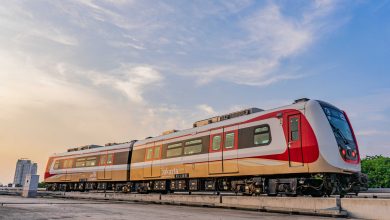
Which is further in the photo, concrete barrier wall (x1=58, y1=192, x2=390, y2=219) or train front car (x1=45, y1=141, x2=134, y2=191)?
train front car (x1=45, y1=141, x2=134, y2=191)

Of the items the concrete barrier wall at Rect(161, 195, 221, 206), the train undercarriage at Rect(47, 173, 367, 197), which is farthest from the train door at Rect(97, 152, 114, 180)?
the concrete barrier wall at Rect(161, 195, 221, 206)

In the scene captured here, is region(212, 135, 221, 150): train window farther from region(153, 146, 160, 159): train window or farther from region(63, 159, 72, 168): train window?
region(63, 159, 72, 168): train window

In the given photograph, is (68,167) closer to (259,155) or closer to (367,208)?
(259,155)

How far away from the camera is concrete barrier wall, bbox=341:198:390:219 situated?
34.8ft

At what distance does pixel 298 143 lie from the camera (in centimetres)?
1400

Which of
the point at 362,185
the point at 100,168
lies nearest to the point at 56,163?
the point at 100,168

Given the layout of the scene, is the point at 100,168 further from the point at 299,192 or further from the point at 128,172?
the point at 299,192

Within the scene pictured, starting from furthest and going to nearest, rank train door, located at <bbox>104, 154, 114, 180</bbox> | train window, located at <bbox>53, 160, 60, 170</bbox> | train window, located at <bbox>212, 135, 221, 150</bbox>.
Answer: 1. train window, located at <bbox>53, 160, 60, 170</bbox>
2. train door, located at <bbox>104, 154, 114, 180</bbox>
3. train window, located at <bbox>212, 135, 221, 150</bbox>

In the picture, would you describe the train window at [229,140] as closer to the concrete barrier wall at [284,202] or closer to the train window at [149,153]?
the concrete barrier wall at [284,202]

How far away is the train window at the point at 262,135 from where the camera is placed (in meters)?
15.4

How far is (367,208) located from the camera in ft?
36.3

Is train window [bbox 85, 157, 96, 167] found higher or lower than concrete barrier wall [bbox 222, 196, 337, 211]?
higher

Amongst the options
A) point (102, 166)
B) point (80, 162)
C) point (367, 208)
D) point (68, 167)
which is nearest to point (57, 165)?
point (68, 167)

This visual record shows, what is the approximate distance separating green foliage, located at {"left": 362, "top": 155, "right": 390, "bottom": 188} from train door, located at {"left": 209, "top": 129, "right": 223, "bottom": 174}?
227 feet
